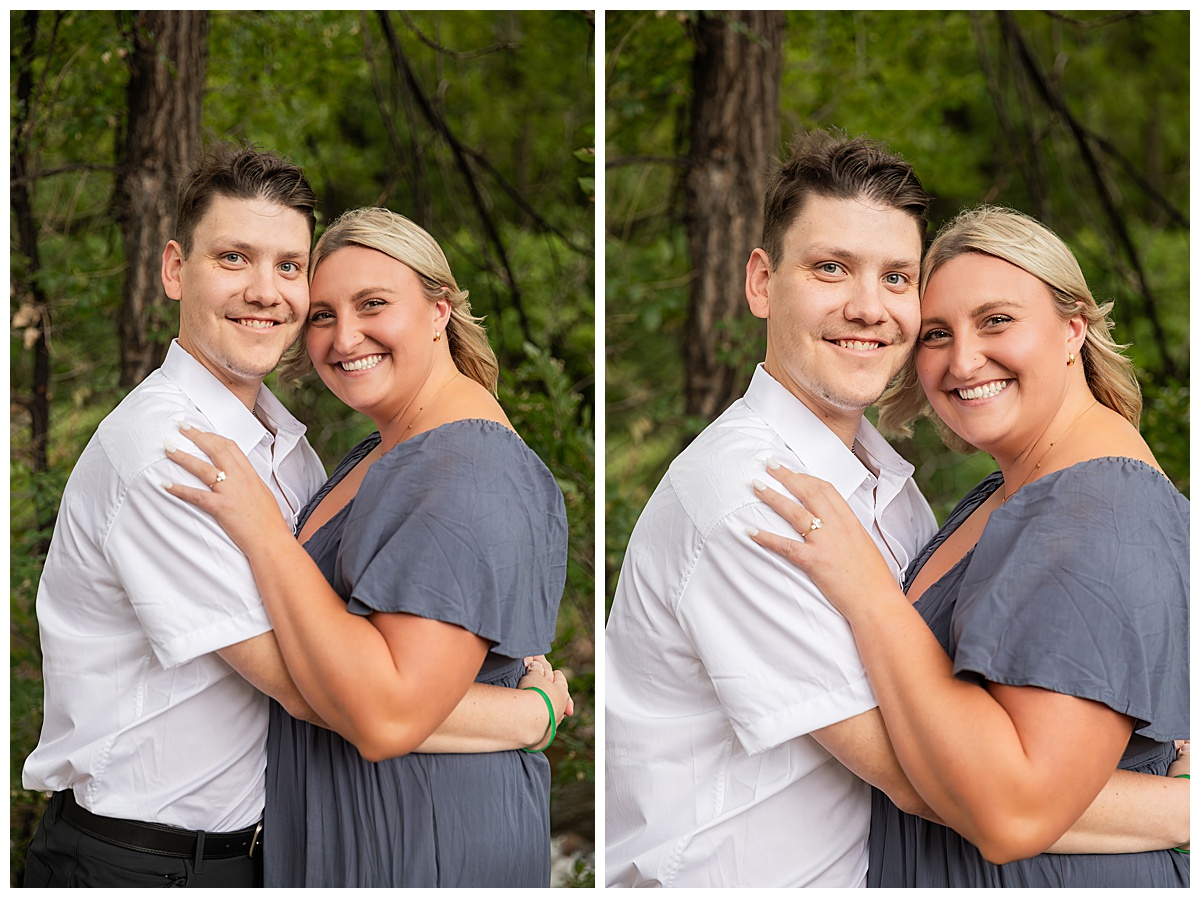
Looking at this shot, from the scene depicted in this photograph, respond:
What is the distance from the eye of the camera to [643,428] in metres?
3.78

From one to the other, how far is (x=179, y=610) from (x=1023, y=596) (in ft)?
4.63

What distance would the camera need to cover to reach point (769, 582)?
187 centimetres

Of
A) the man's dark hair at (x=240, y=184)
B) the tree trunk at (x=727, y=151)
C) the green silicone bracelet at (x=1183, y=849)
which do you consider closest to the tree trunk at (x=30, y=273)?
the man's dark hair at (x=240, y=184)

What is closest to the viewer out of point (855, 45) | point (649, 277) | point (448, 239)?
point (448, 239)

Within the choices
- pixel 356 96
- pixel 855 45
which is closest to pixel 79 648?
pixel 356 96

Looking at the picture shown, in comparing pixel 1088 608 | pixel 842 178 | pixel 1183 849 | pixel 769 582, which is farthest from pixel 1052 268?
pixel 1183 849

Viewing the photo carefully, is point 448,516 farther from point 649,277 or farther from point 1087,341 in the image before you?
point 649,277

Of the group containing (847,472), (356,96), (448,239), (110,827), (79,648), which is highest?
(356,96)

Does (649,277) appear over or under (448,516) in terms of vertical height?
over

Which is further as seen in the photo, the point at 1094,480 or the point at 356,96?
the point at 356,96

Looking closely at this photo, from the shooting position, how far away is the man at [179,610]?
194 centimetres

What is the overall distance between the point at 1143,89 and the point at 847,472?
735 cm

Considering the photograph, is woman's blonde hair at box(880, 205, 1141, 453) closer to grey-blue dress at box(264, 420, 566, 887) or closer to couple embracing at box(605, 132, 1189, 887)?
couple embracing at box(605, 132, 1189, 887)

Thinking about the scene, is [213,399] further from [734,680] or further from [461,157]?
[461,157]
